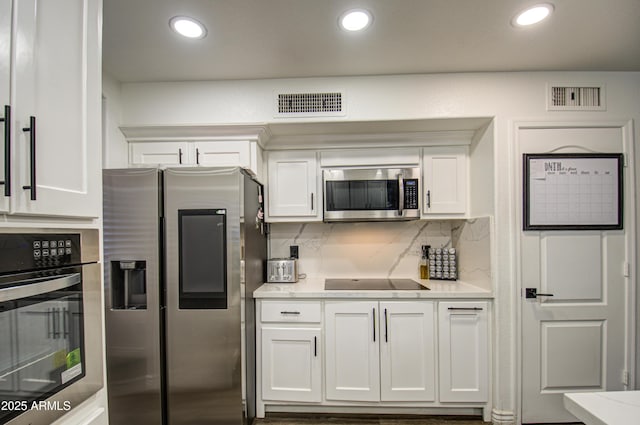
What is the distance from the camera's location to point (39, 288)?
68cm

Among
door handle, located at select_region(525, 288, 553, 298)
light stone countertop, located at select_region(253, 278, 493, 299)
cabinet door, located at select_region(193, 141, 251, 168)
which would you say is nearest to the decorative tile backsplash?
light stone countertop, located at select_region(253, 278, 493, 299)

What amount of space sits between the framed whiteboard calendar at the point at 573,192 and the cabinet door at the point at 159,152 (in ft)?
8.53

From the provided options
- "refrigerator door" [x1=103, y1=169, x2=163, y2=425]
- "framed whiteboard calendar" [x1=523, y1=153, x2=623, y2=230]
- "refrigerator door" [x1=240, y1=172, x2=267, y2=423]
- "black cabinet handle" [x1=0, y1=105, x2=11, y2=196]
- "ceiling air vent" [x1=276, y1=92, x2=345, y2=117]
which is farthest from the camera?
"ceiling air vent" [x1=276, y1=92, x2=345, y2=117]

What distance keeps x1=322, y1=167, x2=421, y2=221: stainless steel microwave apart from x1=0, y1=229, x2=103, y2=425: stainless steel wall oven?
1657 millimetres

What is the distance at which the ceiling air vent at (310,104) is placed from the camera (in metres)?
2.03

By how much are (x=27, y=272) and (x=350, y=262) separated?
2.20 metres

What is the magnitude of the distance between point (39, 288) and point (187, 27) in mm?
1491

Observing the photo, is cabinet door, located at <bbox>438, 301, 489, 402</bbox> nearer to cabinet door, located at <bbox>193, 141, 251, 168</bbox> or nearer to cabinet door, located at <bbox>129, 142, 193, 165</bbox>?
cabinet door, located at <bbox>193, 141, 251, 168</bbox>

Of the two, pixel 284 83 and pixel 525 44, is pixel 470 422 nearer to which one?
pixel 525 44

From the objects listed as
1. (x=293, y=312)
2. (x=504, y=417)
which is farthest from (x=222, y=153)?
(x=504, y=417)

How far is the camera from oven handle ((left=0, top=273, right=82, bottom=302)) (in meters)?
0.61

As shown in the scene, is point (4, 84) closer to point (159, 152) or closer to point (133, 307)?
point (133, 307)

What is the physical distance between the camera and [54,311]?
2.39 feet

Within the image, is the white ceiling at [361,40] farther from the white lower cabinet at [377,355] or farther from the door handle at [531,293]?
the white lower cabinet at [377,355]
